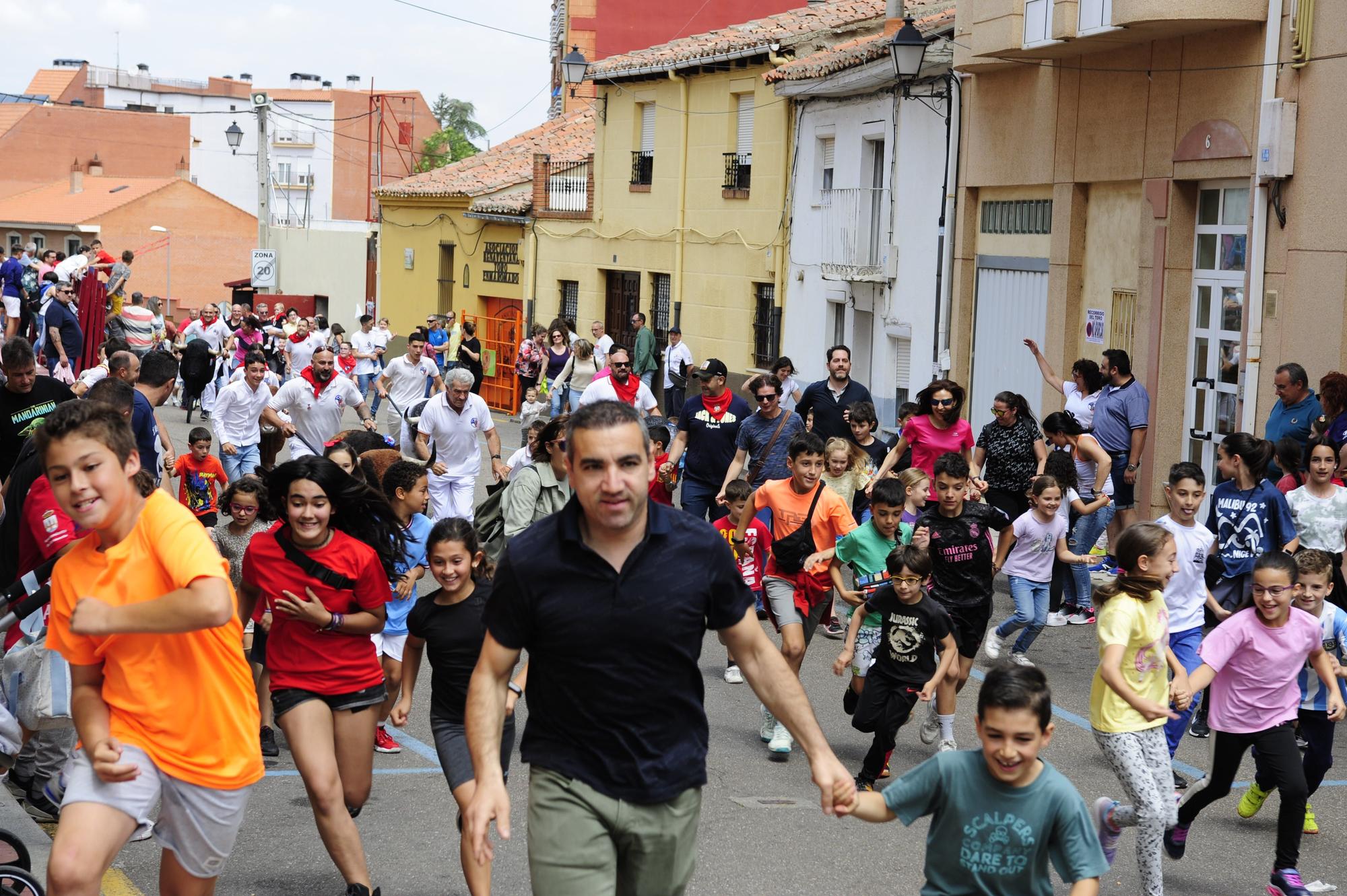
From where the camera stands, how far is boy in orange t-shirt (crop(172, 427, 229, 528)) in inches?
441

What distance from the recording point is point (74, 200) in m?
65.7

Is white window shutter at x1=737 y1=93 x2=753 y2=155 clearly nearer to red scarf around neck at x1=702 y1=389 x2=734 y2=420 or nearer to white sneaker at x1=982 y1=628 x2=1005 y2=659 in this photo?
red scarf around neck at x1=702 y1=389 x2=734 y2=420

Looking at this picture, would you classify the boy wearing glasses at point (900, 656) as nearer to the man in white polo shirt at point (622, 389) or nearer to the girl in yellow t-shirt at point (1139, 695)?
the girl in yellow t-shirt at point (1139, 695)

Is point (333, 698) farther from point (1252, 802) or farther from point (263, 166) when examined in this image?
point (263, 166)

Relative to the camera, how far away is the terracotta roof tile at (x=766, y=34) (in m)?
25.9

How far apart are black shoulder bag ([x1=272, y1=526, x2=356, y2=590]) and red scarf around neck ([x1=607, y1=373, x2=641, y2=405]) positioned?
8.48 m

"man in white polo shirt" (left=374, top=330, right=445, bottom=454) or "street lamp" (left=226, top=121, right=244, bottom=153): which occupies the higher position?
"street lamp" (left=226, top=121, right=244, bottom=153)

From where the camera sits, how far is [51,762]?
275 inches

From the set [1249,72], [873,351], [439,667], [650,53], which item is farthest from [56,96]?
[439,667]

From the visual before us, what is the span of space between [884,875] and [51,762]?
357cm

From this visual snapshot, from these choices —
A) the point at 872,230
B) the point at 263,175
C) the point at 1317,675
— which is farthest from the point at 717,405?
the point at 263,175

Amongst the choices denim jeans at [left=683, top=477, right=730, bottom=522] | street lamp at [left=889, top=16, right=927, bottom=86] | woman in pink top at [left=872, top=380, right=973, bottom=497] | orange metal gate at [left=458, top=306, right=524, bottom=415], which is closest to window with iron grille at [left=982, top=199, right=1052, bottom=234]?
street lamp at [left=889, top=16, right=927, bottom=86]

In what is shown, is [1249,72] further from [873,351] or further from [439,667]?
[439,667]

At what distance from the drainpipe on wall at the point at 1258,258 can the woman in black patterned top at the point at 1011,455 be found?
257cm
